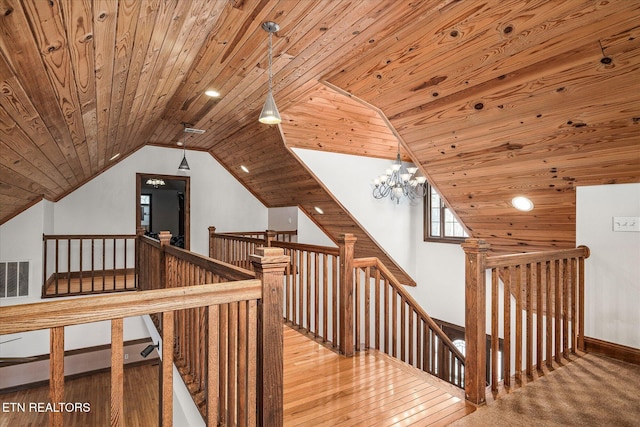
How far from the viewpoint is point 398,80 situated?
9.61 feet

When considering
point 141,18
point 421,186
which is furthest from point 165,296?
point 421,186

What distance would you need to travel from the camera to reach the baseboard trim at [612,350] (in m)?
2.79

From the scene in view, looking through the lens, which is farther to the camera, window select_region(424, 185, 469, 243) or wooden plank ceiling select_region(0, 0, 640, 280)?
window select_region(424, 185, 469, 243)

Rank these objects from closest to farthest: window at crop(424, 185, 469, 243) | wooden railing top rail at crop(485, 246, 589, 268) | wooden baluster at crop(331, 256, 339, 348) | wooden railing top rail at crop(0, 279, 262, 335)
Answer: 1. wooden railing top rail at crop(0, 279, 262, 335)
2. wooden railing top rail at crop(485, 246, 589, 268)
3. wooden baluster at crop(331, 256, 339, 348)
4. window at crop(424, 185, 469, 243)

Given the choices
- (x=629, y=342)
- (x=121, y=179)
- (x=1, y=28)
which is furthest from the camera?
(x=121, y=179)

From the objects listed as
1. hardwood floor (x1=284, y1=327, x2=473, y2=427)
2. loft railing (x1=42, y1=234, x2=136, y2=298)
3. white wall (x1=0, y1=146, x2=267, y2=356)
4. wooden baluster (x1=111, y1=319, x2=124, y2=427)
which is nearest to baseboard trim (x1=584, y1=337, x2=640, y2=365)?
hardwood floor (x1=284, y1=327, x2=473, y2=427)

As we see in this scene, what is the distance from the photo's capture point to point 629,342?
2.83 metres

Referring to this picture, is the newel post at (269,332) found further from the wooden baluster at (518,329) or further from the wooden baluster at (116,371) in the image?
the wooden baluster at (518,329)

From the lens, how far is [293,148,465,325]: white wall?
5.63 meters

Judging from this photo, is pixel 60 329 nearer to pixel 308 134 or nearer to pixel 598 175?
pixel 598 175

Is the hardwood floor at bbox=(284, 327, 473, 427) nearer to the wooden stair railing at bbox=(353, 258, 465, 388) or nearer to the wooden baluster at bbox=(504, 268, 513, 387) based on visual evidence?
the wooden stair railing at bbox=(353, 258, 465, 388)

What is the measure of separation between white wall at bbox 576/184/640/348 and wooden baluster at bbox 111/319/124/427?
12.0ft

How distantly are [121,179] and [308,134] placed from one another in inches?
169

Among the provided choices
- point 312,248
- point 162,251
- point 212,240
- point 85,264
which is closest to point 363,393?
point 312,248
